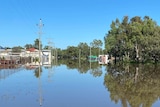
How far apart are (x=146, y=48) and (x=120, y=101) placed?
56904 millimetres

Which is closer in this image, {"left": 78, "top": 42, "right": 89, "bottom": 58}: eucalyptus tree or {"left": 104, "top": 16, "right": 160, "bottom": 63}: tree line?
{"left": 104, "top": 16, "right": 160, "bottom": 63}: tree line

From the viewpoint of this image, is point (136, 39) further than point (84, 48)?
No

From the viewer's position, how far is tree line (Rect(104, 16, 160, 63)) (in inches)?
2635

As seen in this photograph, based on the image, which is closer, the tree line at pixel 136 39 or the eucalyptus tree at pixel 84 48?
the tree line at pixel 136 39

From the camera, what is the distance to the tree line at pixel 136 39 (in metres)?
66.9

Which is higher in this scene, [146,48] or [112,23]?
[112,23]

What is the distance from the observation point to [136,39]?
69.1m

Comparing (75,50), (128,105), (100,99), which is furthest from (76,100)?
(75,50)

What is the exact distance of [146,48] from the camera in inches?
2694

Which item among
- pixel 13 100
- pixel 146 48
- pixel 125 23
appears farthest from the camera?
pixel 125 23

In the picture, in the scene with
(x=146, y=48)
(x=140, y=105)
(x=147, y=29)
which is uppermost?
(x=147, y=29)

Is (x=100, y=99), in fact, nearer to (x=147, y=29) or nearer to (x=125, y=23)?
(x=147, y=29)

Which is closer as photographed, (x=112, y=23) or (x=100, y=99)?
(x=100, y=99)

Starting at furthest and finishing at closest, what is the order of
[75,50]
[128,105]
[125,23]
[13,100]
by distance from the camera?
[75,50] → [125,23] → [13,100] → [128,105]
